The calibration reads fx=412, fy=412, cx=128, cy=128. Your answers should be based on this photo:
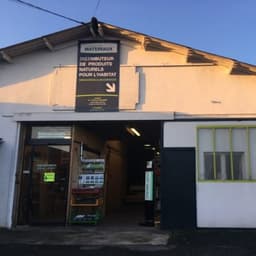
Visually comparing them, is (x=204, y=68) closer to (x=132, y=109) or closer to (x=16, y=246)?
(x=132, y=109)

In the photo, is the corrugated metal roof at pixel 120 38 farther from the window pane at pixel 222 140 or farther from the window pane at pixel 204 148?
the window pane at pixel 204 148

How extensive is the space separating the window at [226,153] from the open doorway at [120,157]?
5.45ft

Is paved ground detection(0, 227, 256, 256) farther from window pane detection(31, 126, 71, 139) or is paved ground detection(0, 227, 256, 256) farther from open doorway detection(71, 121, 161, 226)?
window pane detection(31, 126, 71, 139)

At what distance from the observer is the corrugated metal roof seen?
12.5m

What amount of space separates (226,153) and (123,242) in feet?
14.0

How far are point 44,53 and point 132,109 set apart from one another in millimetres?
3546

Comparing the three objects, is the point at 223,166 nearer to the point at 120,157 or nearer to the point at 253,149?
the point at 253,149

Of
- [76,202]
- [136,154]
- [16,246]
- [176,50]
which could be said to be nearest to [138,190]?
[136,154]

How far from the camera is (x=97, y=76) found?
1316 cm

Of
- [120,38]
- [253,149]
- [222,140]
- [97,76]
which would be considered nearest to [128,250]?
[222,140]

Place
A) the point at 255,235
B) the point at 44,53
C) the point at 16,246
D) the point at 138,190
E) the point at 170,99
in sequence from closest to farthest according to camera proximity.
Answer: the point at 16,246
the point at 255,235
the point at 170,99
the point at 44,53
the point at 138,190

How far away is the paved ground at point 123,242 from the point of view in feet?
29.6

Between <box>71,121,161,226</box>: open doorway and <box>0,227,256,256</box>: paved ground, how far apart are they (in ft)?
6.28

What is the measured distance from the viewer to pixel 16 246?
32.2 feet
